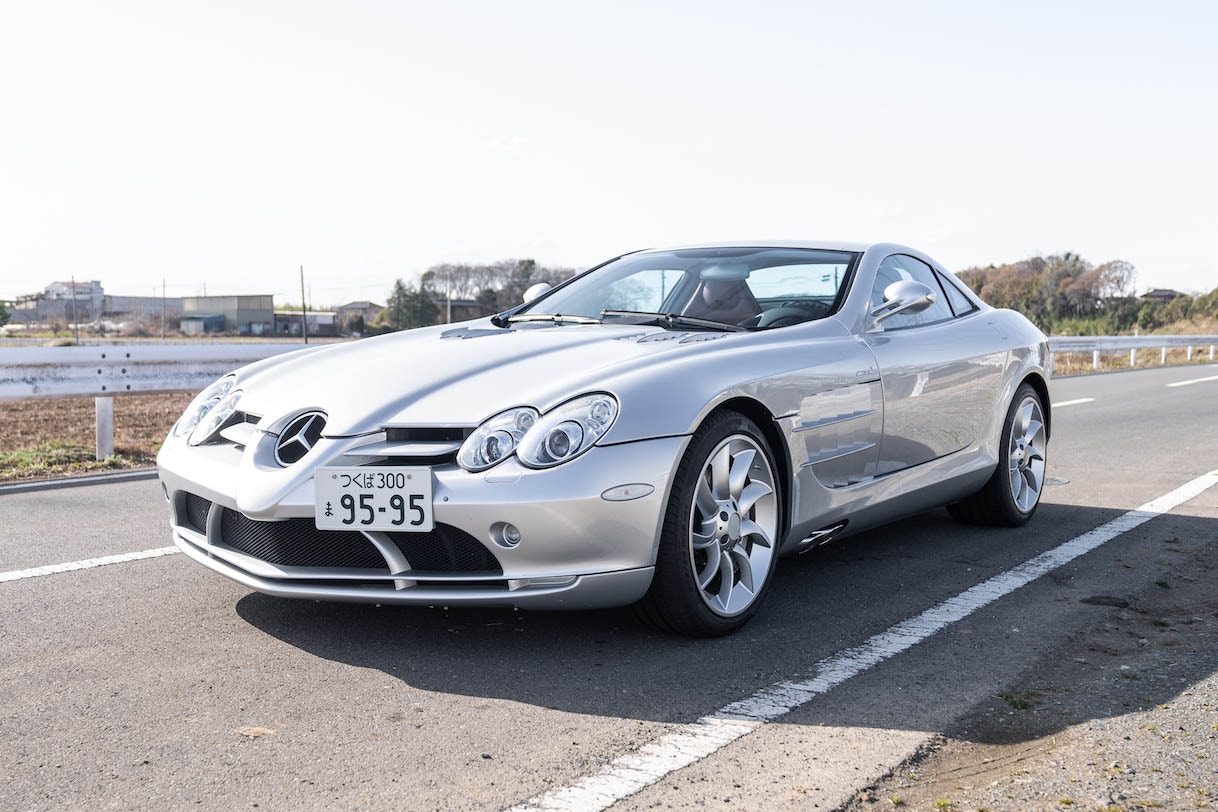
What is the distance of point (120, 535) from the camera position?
208 inches

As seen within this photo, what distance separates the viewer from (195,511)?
3.84m

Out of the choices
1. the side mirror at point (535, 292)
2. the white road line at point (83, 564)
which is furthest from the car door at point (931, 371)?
the white road line at point (83, 564)

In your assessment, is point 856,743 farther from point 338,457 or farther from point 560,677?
point 338,457

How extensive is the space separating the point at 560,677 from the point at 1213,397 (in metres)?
13.7

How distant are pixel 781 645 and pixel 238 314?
9952cm

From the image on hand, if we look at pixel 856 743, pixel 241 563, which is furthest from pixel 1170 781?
pixel 241 563

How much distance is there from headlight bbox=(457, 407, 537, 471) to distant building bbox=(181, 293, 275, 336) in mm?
96105

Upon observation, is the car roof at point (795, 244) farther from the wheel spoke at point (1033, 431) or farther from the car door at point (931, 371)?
the wheel spoke at point (1033, 431)

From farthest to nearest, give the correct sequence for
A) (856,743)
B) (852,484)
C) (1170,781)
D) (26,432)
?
(26,432)
(852,484)
(856,743)
(1170,781)

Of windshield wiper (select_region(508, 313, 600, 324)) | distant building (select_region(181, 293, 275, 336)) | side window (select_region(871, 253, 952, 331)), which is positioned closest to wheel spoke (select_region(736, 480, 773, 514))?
windshield wiper (select_region(508, 313, 600, 324))

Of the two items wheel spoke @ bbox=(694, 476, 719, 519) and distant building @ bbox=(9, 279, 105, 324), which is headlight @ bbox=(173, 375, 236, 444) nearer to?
wheel spoke @ bbox=(694, 476, 719, 519)

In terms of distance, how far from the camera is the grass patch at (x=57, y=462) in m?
7.59

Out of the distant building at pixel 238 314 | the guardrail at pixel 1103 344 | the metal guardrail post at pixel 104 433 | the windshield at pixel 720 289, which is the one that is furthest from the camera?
the distant building at pixel 238 314

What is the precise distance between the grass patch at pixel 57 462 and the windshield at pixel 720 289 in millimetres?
4196
